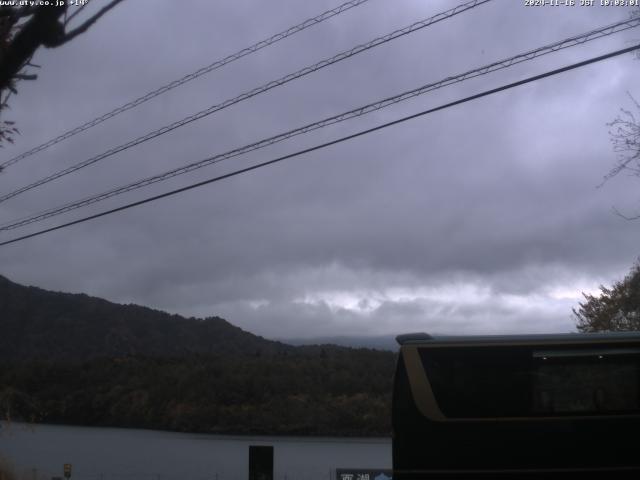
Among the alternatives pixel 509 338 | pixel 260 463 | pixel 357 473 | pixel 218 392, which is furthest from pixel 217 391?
pixel 509 338

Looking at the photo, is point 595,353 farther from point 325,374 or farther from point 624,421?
point 325,374

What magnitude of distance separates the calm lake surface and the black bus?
35.0ft

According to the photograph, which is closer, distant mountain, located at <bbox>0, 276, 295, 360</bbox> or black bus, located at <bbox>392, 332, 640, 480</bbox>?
black bus, located at <bbox>392, 332, 640, 480</bbox>

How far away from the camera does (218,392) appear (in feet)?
94.9

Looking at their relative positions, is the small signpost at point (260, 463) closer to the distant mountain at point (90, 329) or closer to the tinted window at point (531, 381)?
the tinted window at point (531, 381)

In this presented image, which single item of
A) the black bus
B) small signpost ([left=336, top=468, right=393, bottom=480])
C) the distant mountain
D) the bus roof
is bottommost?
small signpost ([left=336, top=468, right=393, bottom=480])

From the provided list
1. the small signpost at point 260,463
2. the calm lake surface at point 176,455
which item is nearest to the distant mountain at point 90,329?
the calm lake surface at point 176,455

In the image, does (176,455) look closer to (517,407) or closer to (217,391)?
(217,391)

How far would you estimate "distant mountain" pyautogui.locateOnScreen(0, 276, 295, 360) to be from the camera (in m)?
51.6

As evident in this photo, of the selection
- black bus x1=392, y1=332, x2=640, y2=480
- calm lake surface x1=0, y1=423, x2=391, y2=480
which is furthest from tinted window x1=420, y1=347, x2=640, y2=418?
calm lake surface x1=0, y1=423, x2=391, y2=480

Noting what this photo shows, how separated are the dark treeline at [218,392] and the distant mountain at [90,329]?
1475 cm

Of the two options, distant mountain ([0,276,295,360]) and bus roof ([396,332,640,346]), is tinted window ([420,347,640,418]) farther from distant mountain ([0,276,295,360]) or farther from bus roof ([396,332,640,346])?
distant mountain ([0,276,295,360])

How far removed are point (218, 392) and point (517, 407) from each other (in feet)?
66.8

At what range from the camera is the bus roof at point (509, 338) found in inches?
400
